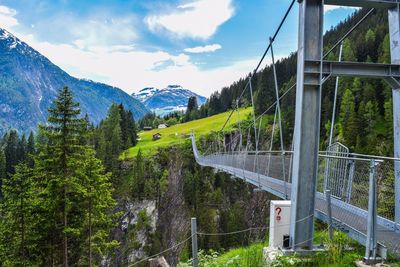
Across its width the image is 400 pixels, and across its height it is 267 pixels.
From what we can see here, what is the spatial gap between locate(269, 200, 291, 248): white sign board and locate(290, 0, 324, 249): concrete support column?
0.76ft

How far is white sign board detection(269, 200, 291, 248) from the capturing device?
5.09 meters

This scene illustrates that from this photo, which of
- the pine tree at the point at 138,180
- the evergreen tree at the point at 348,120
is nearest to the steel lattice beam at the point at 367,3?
the evergreen tree at the point at 348,120

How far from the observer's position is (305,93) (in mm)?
4879

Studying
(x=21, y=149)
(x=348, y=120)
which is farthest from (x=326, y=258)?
(x=21, y=149)

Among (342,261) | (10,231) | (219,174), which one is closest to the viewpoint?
(342,261)

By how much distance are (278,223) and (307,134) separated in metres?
1.36

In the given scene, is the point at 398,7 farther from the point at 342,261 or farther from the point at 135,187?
the point at 135,187

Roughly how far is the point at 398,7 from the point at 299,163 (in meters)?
2.72

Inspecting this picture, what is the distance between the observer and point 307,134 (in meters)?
4.84

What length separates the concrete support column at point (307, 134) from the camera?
4840 mm

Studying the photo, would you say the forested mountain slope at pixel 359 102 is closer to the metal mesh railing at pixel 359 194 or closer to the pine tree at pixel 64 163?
the pine tree at pixel 64 163

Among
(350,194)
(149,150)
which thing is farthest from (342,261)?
(149,150)

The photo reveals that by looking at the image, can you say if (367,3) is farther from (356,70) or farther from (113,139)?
(113,139)

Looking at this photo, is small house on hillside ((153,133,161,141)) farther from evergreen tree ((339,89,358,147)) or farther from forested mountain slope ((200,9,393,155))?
evergreen tree ((339,89,358,147))
